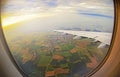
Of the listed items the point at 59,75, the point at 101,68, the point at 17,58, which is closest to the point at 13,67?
the point at 17,58

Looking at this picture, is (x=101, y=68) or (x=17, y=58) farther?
(x=17, y=58)

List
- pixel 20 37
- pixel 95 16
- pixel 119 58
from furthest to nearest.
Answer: pixel 20 37 < pixel 95 16 < pixel 119 58

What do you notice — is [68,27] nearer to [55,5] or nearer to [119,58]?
[55,5]

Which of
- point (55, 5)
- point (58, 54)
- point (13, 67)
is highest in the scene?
point (55, 5)

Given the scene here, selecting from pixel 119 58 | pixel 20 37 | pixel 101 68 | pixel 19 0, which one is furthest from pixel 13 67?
pixel 119 58

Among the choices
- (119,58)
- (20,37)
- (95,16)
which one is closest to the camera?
(119,58)

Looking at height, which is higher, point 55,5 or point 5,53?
point 55,5
